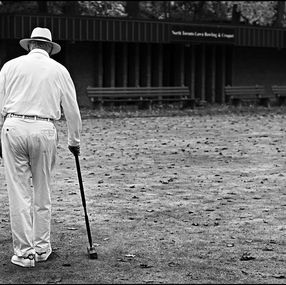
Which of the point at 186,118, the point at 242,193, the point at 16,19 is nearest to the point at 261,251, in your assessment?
the point at 242,193

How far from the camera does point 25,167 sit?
6.41m

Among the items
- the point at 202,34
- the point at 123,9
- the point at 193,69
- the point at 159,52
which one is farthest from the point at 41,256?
the point at 123,9

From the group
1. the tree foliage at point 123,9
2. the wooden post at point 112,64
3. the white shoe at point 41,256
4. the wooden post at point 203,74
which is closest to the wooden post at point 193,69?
the wooden post at point 203,74

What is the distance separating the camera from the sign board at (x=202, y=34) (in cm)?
2777

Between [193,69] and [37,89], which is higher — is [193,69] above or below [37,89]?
below

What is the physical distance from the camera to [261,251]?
707 centimetres

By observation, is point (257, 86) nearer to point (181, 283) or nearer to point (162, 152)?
point (162, 152)

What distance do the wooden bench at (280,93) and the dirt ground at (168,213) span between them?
40.6 feet

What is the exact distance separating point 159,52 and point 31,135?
76.8 feet

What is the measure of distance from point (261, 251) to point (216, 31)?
22.4 metres

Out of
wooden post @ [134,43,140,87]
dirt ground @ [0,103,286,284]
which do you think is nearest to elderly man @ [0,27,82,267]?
dirt ground @ [0,103,286,284]

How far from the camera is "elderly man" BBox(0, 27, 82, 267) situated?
20.7ft

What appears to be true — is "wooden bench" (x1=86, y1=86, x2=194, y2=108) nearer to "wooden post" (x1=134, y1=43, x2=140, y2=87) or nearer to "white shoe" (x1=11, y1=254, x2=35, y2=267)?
"wooden post" (x1=134, y1=43, x2=140, y2=87)

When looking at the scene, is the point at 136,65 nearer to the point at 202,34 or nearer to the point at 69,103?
the point at 202,34
